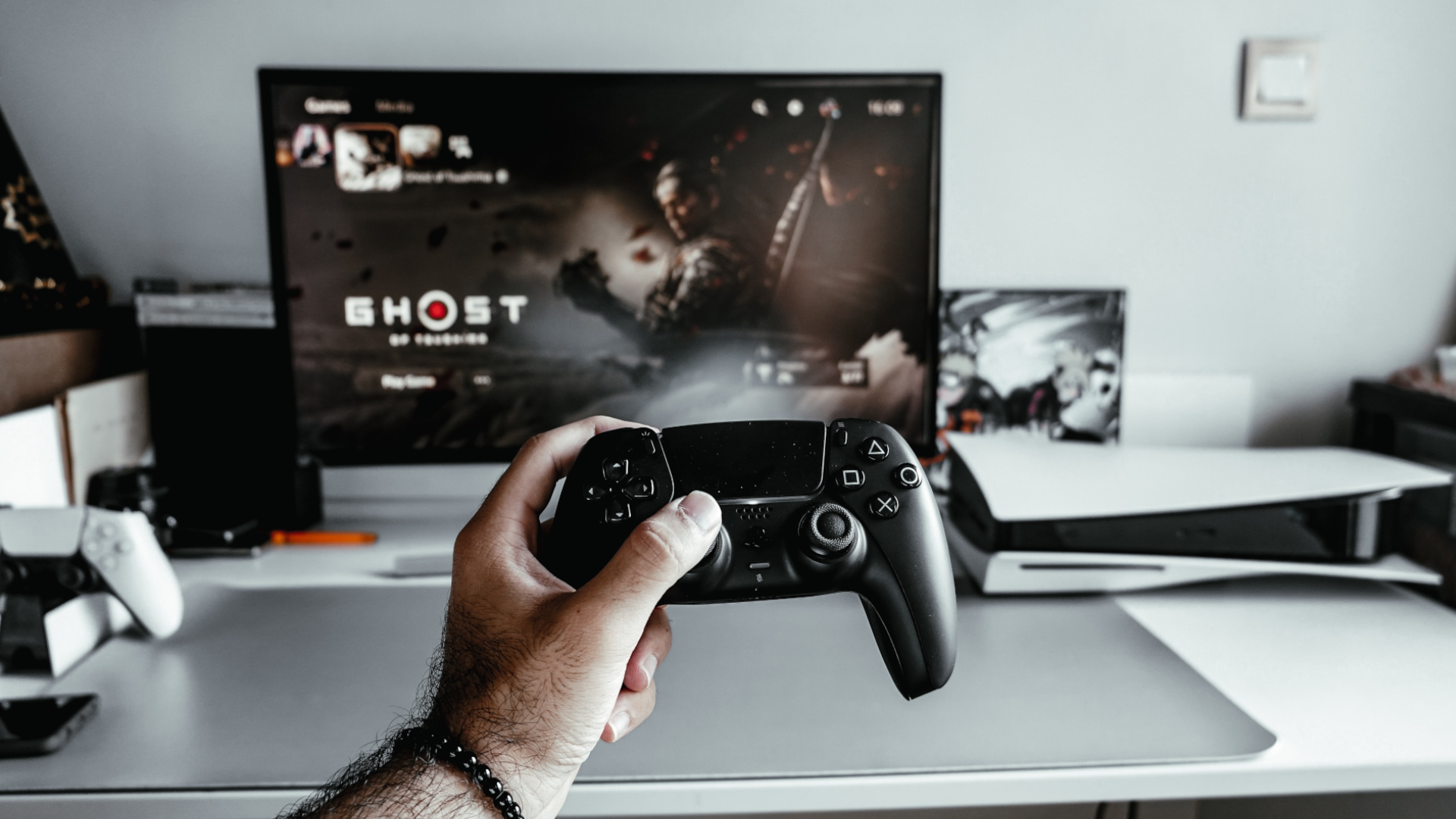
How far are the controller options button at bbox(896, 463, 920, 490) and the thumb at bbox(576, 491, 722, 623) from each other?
130 mm

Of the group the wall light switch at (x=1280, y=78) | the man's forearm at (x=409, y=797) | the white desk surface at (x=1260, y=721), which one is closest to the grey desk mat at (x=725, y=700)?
the white desk surface at (x=1260, y=721)

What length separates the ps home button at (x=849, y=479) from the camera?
18.1 inches

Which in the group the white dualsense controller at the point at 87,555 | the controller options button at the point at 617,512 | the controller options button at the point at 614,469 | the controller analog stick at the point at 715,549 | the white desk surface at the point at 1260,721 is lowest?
the white desk surface at the point at 1260,721

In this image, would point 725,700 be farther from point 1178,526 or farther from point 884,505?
point 1178,526

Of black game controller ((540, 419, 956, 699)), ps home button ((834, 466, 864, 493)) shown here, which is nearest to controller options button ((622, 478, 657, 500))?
black game controller ((540, 419, 956, 699))

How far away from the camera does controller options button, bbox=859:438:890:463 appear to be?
468 millimetres

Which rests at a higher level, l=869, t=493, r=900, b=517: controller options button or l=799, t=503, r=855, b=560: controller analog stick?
l=869, t=493, r=900, b=517: controller options button

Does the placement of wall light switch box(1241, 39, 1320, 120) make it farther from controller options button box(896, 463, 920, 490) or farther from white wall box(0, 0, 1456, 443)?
controller options button box(896, 463, 920, 490)

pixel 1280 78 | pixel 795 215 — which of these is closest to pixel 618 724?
pixel 795 215

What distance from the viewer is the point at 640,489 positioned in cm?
44

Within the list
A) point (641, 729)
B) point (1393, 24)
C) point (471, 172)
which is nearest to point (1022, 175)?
point (1393, 24)

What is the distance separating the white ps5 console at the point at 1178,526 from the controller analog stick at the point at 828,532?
1.18ft

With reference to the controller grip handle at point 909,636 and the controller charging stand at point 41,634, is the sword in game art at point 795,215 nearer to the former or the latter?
the controller grip handle at point 909,636

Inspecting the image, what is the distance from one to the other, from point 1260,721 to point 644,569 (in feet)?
1.53
